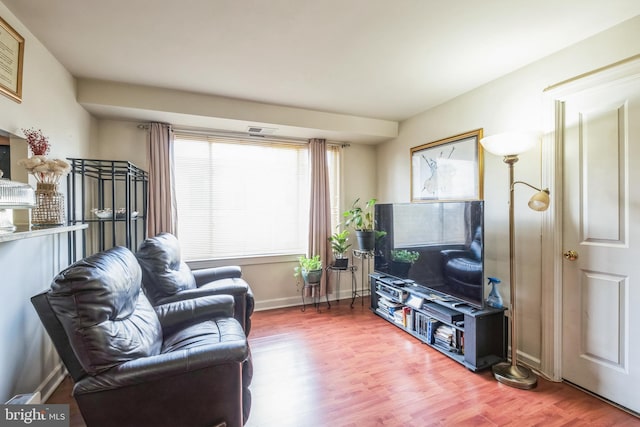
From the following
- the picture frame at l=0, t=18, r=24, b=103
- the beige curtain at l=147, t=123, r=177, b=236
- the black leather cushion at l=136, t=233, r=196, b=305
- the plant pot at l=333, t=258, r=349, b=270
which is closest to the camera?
the picture frame at l=0, t=18, r=24, b=103

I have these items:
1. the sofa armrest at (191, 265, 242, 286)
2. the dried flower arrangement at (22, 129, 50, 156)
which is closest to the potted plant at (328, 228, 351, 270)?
the sofa armrest at (191, 265, 242, 286)

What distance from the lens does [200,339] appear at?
1.70 meters

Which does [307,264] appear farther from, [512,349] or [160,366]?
[160,366]

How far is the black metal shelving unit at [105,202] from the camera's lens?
237 cm

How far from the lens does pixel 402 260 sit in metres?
3.01

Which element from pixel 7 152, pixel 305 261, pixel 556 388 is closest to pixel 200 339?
pixel 7 152

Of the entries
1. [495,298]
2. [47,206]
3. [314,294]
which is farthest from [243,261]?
[495,298]

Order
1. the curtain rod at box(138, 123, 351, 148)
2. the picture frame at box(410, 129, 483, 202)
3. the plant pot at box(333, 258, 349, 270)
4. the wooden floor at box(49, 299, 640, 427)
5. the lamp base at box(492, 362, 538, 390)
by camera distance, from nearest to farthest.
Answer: the wooden floor at box(49, 299, 640, 427) < the lamp base at box(492, 362, 538, 390) < the picture frame at box(410, 129, 483, 202) < the curtain rod at box(138, 123, 351, 148) < the plant pot at box(333, 258, 349, 270)

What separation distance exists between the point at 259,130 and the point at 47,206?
210 cm

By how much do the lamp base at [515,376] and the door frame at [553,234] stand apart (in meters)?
0.18

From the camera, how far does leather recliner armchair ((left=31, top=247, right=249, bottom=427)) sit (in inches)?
47.1

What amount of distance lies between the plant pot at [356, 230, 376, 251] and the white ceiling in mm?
1567

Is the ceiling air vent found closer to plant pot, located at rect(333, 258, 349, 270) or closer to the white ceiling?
the white ceiling

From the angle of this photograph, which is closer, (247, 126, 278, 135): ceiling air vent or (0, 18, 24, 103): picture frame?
(0, 18, 24, 103): picture frame
